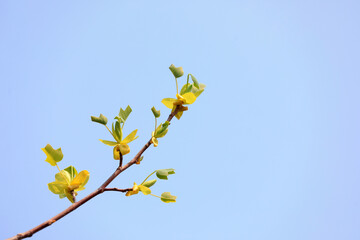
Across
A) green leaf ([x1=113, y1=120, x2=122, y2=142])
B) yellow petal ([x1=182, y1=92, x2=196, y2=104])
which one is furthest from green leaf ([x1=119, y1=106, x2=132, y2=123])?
yellow petal ([x1=182, y1=92, x2=196, y2=104])

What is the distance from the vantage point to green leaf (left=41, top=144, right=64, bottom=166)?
886 millimetres

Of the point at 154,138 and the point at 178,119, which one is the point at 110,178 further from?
the point at 178,119

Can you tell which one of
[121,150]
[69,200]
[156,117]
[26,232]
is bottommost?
[26,232]

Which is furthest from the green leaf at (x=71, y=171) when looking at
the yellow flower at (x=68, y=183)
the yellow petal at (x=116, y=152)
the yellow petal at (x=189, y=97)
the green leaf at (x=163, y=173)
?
the yellow petal at (x=189, y=97)

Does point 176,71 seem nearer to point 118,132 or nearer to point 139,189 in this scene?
point 118,132

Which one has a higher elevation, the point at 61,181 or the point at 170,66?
the point at 170,66

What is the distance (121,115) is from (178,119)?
198mm

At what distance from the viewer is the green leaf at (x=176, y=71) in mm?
1049

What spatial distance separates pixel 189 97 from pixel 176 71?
0.11 metres

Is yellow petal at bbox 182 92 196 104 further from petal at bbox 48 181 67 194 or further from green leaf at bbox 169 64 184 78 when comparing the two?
petal at bbox 48 181 67 194

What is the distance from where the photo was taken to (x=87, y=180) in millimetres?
927

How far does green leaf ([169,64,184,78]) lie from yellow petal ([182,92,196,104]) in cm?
9

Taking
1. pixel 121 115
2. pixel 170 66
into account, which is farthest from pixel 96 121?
pixel 170 66

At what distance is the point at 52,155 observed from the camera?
0.90 meters
